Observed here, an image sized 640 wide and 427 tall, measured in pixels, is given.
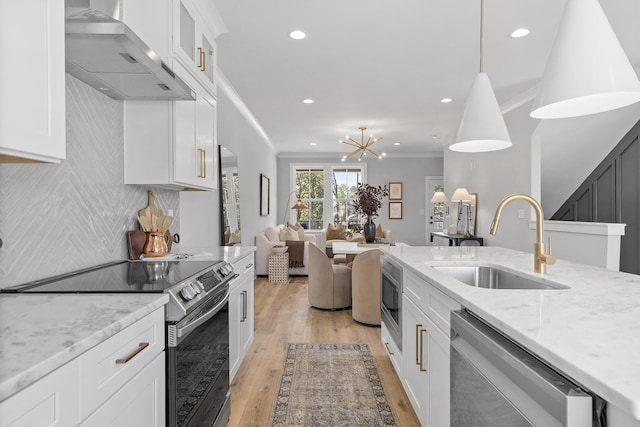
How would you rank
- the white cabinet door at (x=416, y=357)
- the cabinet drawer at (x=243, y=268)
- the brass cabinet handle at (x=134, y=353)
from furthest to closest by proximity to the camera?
1. the cabinet drawer at (x=243, y=268)
2. the white cabinet door at (x=416, y=357)
3. the brass cabinet handle at (x=134, y=353)

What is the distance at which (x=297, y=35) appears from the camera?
10.3 feet

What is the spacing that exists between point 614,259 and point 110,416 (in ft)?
14.5

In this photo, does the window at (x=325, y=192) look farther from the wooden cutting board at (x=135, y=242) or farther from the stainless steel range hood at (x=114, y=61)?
the stainless steel range hood at (x=114, y=61)

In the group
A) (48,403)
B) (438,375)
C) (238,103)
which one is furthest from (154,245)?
(238,103)

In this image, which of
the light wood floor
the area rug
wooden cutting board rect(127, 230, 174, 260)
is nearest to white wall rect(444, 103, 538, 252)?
the light wood floor

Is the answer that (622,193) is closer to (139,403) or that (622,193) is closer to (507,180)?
(507,180)

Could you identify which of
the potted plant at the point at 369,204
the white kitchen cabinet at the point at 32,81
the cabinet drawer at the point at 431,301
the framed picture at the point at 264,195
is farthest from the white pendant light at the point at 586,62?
the framed picture at the point at 264,195

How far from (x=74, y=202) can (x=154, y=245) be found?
64 cm

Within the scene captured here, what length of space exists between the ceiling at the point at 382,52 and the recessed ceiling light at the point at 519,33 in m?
0.05

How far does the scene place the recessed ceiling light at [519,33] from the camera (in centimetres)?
309

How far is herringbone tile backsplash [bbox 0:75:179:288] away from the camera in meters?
1.42

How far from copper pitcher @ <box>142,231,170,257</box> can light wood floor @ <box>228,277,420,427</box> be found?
3.43ft

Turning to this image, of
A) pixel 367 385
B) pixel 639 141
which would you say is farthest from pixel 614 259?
pixel 367 385

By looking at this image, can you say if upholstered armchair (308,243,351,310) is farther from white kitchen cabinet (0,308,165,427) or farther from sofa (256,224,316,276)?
white kitchen cabinet (0,308,165,427)
